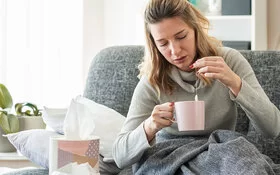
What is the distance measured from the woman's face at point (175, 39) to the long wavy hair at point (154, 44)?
0.07 ft

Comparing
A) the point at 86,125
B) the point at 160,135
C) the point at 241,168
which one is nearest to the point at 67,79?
the point at 160,135

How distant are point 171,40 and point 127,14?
1631 mm

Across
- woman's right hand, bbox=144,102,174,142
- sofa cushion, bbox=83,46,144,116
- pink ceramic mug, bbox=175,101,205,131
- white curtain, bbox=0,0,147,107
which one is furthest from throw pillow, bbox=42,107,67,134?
white curtain, bbox=0,0,147,107

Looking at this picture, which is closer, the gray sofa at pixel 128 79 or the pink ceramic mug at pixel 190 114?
the pink ceramic mug at pixel 190 114

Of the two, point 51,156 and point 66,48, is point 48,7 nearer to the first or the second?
point 66,48

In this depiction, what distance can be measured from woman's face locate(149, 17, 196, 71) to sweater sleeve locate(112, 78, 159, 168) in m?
0.15

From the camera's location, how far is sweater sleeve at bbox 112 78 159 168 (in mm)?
1592

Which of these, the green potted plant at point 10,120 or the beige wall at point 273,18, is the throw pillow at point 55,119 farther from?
A: the beige wall at point 273,18

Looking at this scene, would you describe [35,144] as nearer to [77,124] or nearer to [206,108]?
[77,124]

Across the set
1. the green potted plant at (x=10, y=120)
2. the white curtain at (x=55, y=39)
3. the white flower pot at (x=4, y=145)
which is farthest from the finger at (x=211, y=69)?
the white curtain at (x=55, y=39)

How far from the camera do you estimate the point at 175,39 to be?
160 cm

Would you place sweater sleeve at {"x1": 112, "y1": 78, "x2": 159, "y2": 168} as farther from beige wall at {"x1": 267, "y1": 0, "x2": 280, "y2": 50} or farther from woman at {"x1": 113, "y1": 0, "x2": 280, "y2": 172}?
beige wall at {"x1": 267, "y1": 0, "x2": 280, "y2": 50}

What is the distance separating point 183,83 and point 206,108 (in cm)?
11

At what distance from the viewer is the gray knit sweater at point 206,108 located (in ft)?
5.18
